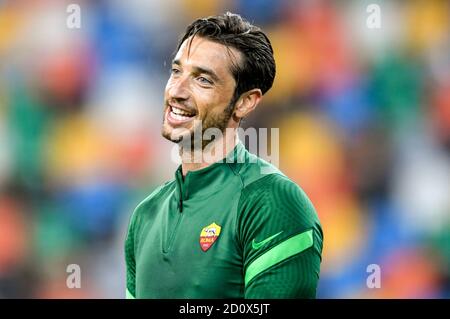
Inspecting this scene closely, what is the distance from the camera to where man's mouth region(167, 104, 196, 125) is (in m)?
2.21

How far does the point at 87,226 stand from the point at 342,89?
1862 millimetres

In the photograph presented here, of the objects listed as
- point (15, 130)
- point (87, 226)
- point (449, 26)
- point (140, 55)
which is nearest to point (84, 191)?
point (87, 226)

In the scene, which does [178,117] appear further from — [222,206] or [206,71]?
[222,206]

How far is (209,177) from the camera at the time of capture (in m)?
2.22

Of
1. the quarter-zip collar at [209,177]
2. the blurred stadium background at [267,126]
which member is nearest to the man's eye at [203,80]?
the quarter-zip collar at [209,177]

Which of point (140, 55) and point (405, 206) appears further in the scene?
point (140, 55)

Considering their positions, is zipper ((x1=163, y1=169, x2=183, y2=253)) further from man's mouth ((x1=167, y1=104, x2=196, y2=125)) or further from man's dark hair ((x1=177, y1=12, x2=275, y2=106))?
man's dark hair ((x1=177, y1=12, x2=275, y2=106))

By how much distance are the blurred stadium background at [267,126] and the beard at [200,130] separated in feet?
7.01

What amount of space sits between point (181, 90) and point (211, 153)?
0.74 ft

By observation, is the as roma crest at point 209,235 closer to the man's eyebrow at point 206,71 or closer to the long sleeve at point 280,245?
the long sleeve at point 280,245

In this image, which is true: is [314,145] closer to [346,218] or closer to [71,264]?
[346,218]

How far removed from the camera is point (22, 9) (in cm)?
477

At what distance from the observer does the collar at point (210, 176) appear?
2.21 meters

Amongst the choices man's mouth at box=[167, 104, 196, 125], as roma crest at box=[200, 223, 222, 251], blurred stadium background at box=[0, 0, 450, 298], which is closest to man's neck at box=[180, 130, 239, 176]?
man's mouth at box=[167, 104, 196, 125]
